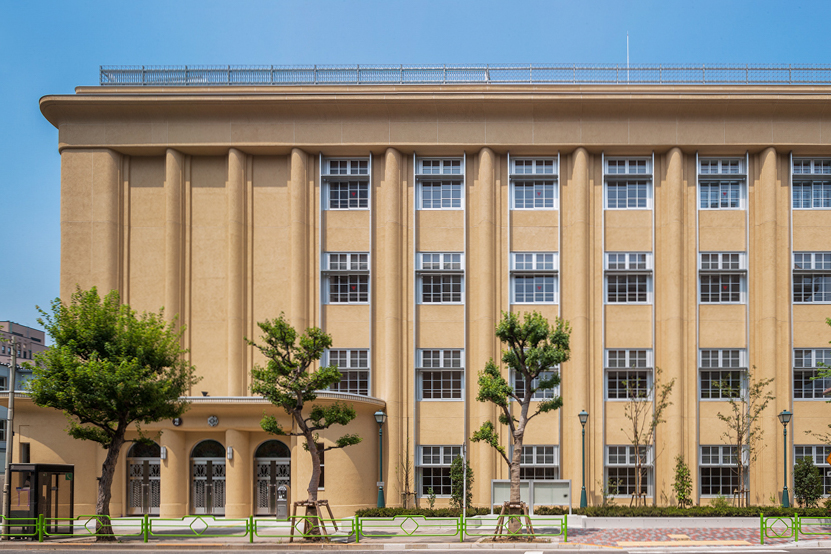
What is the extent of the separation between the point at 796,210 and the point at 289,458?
86.7 ft

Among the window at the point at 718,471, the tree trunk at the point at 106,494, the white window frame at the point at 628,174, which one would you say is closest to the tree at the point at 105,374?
the tree trunk at the point at 106,494

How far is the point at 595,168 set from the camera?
38156mm

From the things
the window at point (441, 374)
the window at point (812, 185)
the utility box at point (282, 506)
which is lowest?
the utility box at point (282, 506)

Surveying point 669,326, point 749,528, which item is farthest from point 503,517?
point 669,326

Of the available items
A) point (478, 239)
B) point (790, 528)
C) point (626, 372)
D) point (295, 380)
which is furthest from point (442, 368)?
point (790, 528)

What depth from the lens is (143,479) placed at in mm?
35281

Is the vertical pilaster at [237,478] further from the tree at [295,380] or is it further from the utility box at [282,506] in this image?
the tree at [295,380]

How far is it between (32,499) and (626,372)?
2525cm

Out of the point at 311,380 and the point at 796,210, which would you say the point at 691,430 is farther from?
the point at 311,380

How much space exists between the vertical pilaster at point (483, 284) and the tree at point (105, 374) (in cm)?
1406

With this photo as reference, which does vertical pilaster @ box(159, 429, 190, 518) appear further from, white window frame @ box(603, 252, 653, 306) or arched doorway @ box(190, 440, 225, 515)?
white window frame @ box(603, 252, 653, 306)

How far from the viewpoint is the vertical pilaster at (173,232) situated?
120 feet

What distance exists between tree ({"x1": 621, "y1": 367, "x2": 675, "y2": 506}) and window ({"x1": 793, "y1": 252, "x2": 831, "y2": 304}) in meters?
7.61

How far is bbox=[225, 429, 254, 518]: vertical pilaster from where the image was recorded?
33438mm
